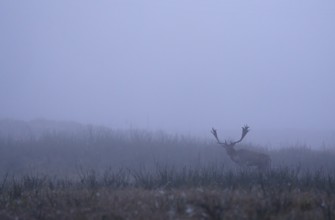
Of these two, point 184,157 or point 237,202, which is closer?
point 237,202

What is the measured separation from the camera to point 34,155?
69.4 ft

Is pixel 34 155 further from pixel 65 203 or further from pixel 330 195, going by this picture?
pixel 330 195

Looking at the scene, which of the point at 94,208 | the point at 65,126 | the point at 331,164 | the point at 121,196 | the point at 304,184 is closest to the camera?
the point at 94,208

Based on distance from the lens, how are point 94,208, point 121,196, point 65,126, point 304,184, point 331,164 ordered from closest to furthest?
point 94,208
point 121,196
point 304,184
point 331,164
point 65,126

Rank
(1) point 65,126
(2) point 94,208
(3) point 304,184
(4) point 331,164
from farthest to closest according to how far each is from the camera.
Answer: (1) point 65,126, (4) point 331,164, (3) point 304,184, (2) point 94,208

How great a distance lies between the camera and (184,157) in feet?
69.3

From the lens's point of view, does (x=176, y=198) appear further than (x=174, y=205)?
Yes

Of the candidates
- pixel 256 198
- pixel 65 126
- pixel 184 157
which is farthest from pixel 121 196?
pixel 65 126

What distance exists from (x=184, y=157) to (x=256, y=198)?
1397 centimetres

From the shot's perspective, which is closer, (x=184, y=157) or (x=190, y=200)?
(x=190, y=200)

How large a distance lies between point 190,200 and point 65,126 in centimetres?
3513

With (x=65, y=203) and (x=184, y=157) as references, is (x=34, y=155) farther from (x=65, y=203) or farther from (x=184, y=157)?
(x=65, y=203)

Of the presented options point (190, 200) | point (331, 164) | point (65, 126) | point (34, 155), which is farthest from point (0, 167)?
point (65, 126)

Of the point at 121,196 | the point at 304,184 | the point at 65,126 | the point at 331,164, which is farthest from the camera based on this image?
the point at 65,126
